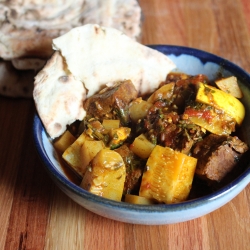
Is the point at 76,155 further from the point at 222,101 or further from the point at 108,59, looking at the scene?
the point at 222,101

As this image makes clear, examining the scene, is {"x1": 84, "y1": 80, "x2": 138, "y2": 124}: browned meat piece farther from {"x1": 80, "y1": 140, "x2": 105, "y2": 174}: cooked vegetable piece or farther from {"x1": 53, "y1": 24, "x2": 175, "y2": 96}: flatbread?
{"x1": 80, "y1": 140, "x2": 105, "y2": 174}: cooked vegetable piece

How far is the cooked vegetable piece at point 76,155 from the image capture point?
174 centimetres

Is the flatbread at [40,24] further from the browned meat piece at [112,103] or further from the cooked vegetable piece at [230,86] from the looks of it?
the cooked vegetable piece at [230,86]

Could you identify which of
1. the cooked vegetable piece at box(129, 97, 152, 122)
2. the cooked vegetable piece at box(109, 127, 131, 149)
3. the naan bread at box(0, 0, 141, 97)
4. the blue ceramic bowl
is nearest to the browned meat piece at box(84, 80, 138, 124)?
the cooked vegetable piece at box(129, 97, 152, 122)

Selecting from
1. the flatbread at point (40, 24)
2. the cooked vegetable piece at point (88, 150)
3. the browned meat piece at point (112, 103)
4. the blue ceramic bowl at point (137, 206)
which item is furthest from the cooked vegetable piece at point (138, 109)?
the flatbread at point (40, 24)

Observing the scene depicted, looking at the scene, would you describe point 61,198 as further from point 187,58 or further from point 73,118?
point 187,58

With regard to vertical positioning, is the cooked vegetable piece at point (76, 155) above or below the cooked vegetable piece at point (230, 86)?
below

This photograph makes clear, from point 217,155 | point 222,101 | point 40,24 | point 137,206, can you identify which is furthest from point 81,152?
point 40,24

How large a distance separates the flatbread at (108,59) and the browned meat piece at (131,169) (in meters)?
0.42

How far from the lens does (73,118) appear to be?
75.5 inches

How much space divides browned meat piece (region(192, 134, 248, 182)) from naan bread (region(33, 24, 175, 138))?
51 cm

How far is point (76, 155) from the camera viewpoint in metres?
1.75

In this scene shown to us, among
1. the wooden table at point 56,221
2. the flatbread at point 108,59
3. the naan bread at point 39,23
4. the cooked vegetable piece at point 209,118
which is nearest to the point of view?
the wooden table at point 56,221

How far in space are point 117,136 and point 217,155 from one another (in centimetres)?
42
